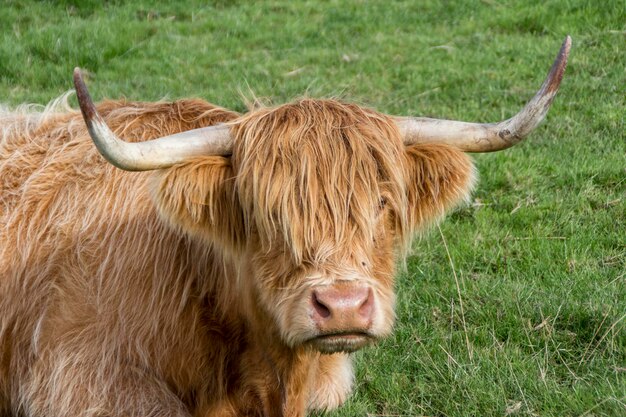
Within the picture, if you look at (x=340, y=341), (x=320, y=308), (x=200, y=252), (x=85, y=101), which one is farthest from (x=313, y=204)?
(x=85, y=101)

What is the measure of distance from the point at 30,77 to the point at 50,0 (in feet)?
7.52

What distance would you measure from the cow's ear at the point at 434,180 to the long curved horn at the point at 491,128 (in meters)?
0.05

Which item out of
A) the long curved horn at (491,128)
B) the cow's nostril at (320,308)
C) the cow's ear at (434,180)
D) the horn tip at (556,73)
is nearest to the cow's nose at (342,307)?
the cow's nostril at (320,308)

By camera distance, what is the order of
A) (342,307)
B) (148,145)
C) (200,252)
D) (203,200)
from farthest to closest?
(200,252) < (203,200) < (148,145) < (342,307)

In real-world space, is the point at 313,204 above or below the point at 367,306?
above

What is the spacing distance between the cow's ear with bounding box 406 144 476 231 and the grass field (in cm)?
90

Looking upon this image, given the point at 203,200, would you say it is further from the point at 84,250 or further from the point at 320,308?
the point at 84,250

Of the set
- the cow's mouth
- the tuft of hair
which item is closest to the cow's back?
the tuft of hair

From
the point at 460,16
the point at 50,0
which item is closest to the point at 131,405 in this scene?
the point at 460,16

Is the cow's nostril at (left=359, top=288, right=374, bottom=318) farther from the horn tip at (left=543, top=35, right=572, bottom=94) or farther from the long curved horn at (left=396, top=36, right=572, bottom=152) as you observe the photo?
the horn tip at (left=543, top=35, right=572, bottom=94)

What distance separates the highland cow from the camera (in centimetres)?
357

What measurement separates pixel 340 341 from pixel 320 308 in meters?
0.13

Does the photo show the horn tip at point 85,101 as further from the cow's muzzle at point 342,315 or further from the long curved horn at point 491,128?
the long curved horn at point 491,128

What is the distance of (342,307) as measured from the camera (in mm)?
3307
